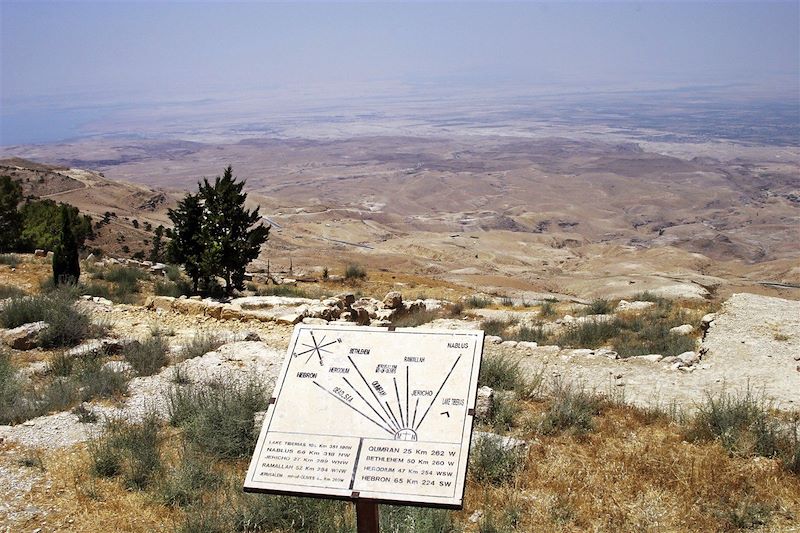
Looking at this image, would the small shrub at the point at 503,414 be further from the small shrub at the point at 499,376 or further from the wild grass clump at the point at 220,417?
the wild grass clump at the point at 220,417

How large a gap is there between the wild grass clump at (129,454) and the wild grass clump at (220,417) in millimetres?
445

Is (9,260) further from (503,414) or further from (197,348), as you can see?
(503,414)

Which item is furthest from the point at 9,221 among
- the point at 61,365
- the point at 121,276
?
the point at 61,365

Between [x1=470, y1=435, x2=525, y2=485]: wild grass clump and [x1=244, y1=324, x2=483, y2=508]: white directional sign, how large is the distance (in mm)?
2067

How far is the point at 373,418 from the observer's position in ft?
13.8

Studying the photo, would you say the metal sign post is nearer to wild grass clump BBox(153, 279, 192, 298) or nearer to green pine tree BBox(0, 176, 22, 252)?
wild grass clump BBox(153, 279, 192, 298)

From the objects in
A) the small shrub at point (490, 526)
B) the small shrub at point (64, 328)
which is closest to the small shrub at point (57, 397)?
the small shrub at point (64, 328)

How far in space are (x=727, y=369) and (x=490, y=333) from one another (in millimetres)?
4747

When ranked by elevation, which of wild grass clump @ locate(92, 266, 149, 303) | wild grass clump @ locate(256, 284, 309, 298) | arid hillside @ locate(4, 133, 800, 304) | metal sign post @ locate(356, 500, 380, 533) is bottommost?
arid hillside @ locate(4, 133, 800, 304)

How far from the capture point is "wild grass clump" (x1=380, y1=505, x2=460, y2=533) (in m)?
4.97

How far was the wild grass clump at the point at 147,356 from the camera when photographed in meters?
9.23

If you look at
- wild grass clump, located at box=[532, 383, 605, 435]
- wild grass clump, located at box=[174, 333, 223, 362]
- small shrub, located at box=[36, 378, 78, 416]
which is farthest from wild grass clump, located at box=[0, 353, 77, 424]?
wild grass clump, located at box=[532, 383, 605, 435]

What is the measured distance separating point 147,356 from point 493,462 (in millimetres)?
5819

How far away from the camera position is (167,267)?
76.3ft
